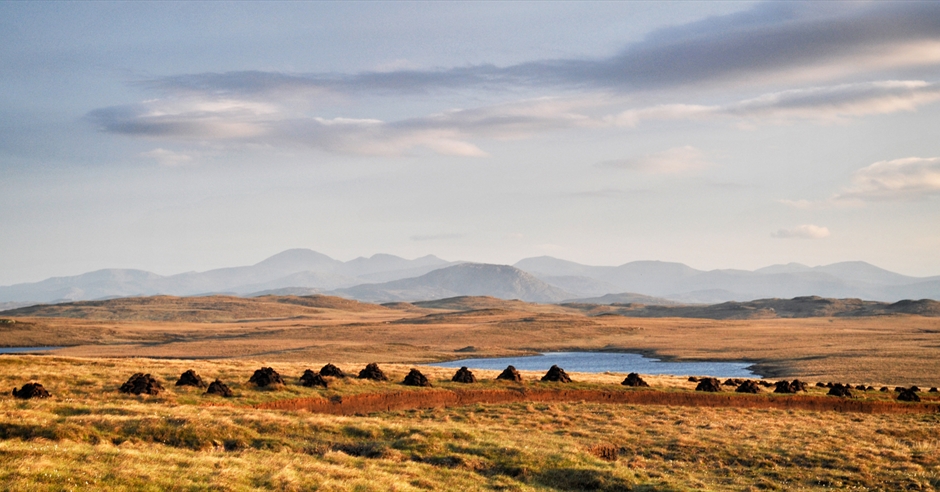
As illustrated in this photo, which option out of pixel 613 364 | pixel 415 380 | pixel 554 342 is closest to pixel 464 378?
pixel 415 380

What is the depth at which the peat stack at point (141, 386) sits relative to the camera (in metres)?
33.0

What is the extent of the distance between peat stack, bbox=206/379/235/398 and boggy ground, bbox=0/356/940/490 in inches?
23.1

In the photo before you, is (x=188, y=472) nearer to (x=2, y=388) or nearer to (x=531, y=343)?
(x=2, y=388)

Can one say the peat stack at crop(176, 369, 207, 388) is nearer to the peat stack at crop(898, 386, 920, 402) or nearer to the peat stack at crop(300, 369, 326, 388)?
the peat stack at crop(300, 369, 326, 388)

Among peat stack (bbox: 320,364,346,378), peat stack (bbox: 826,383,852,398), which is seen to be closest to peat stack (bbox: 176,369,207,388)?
peat stack (bbox: 320,364,346,378)

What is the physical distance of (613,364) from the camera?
95.2 metres

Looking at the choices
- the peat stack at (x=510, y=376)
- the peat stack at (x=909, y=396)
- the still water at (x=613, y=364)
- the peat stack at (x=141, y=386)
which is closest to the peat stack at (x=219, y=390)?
the peat stack at (x=141, y=386)

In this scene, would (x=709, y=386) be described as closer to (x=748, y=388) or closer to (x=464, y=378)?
(x=748, y=388)

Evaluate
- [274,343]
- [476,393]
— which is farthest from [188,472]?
[274,343]

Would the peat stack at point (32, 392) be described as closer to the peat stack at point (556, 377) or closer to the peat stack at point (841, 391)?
the peat stack at point (556, 377)

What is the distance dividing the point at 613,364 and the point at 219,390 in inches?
2655

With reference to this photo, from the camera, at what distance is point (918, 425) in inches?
1460

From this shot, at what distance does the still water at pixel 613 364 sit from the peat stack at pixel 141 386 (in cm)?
5070

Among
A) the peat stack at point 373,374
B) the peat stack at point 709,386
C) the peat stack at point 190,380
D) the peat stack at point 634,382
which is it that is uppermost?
the peat stack at point 190,380
